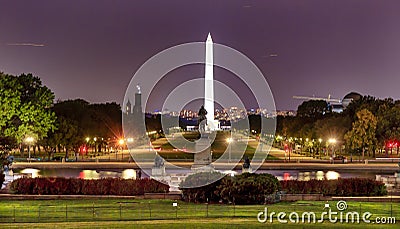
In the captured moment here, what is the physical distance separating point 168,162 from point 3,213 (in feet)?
133

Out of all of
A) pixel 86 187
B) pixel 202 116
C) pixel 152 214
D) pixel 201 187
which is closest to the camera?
pixel 152 214

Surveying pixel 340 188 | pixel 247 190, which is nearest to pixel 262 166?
pixel 340 188

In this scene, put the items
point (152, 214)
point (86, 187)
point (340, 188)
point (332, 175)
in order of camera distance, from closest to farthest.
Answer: point (152, 214)
point (86, 187)
point (340, 188)
point (332, 175)

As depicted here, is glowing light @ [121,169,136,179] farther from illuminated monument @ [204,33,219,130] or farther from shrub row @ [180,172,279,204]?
illuminated monument @ [204,33,219,130]

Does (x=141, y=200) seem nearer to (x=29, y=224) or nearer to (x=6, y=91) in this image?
(x=29, y=224)

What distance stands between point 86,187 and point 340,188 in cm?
1338

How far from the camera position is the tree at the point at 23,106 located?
52.7 m

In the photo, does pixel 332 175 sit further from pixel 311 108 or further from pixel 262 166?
pixel 311 108

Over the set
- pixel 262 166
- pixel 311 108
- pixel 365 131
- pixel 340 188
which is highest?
pixel 311 108

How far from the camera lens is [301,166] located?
64.3 m

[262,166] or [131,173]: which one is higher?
[262,166]

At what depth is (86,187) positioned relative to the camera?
35875mm

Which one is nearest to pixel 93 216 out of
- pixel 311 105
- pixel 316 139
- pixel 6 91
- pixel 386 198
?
pixel 386 198

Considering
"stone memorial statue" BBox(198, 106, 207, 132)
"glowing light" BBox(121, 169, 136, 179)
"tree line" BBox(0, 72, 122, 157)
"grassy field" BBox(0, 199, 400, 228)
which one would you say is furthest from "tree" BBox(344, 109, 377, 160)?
"grassy field" BBox(0, 199, 400, 228)
